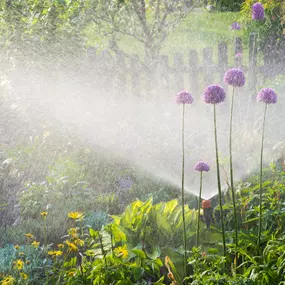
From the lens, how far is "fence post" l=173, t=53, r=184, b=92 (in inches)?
275

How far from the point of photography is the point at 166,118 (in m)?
6.74

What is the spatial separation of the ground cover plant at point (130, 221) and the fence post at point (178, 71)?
0.86 m

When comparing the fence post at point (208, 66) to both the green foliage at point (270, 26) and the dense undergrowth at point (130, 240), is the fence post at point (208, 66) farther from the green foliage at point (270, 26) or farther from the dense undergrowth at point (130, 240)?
the dense undergrowth at point (130, 240)

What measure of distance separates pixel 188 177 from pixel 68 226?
1.44m

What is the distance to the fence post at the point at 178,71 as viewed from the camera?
700cm

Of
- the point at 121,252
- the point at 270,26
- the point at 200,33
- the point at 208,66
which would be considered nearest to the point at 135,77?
the point at 208,66

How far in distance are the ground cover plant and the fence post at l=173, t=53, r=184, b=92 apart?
33.8 inches

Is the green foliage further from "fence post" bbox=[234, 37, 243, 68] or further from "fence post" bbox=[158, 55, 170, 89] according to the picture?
"fence post" bbox=[158, 55, 170, 89]

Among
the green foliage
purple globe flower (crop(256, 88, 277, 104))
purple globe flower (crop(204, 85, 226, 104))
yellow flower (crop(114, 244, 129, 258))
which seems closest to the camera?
purple globe flower (crop(204, 85, 226, 104))

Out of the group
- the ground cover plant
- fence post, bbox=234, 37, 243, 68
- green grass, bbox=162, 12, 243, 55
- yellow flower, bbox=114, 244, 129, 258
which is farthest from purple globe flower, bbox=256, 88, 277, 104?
green grass, bbox=162, 12, 243, 55

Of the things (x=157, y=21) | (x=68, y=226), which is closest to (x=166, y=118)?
(x=157, y=21)

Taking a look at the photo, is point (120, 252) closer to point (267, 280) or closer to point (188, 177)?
point (267, 280)

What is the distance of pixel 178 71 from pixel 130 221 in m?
3.85

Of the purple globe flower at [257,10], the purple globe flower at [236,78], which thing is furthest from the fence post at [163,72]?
the purple globe flower at [236,78]
